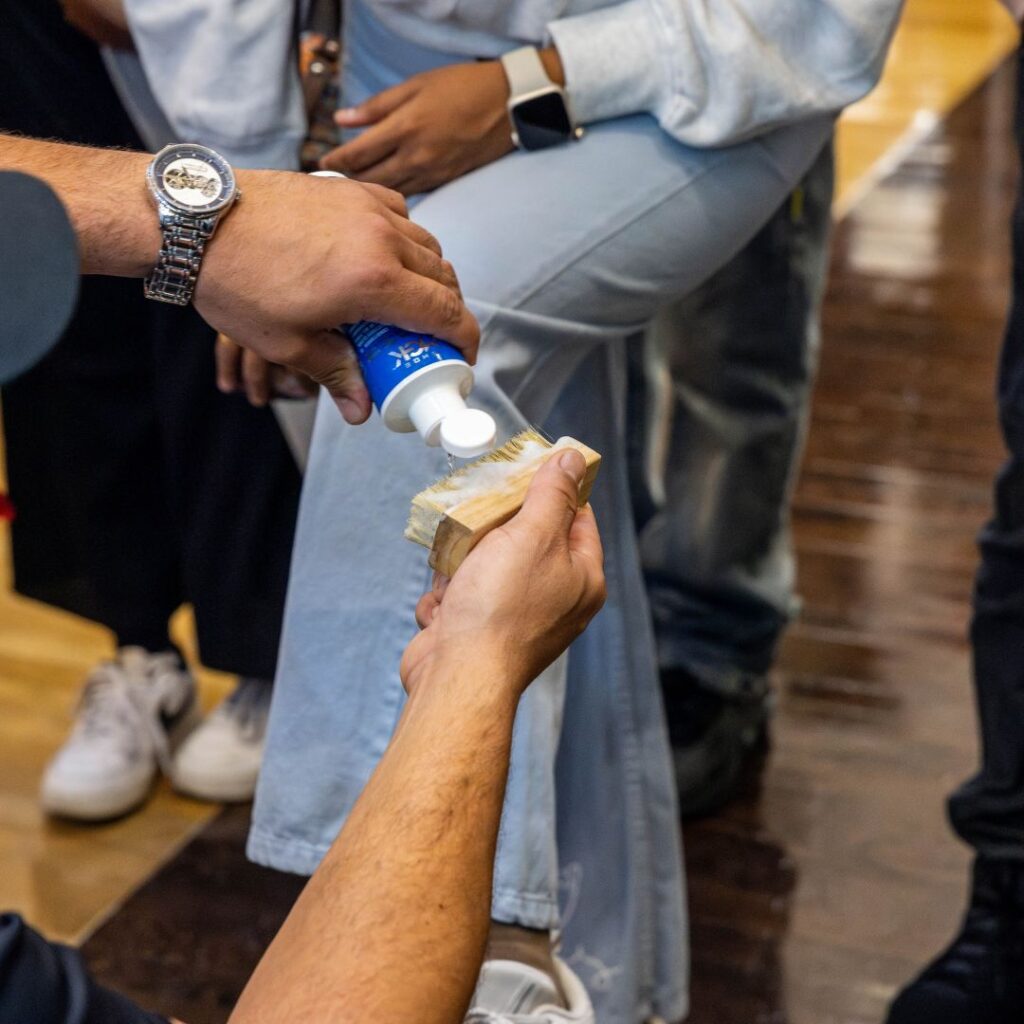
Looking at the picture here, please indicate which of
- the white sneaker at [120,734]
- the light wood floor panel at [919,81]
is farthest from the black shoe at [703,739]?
the light wood floor panel at [919,81]

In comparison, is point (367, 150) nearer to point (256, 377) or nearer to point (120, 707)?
point (256, 377)

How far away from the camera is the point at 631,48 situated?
110 cm

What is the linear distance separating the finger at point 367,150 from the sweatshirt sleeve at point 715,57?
134 millimetres

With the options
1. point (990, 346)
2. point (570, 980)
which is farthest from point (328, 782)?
point (990, 346)

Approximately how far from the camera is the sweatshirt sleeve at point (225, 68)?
1144 mm

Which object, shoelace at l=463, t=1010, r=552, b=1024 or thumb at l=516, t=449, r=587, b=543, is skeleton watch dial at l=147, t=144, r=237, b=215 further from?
shoelace at l=463, t=1010, r=552, b=1024

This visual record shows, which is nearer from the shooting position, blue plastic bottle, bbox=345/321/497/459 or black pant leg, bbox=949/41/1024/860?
blue plastic bottle, bbox=345/321/497/459

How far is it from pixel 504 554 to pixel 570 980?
0.43 meters

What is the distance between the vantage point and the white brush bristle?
33.1 inches

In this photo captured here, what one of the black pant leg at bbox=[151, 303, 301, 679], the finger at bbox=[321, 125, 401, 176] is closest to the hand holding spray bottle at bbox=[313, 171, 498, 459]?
the finger at bbox=[321, 125, 401, 176]

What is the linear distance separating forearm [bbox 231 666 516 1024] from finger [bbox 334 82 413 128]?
522mm

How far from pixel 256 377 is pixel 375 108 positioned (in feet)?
0.74

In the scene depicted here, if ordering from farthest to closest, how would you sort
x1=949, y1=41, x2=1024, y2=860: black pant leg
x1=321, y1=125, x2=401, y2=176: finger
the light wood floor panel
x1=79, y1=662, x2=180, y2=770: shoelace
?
the light wood floor panel
x1=79, y1=662, x2=180, y2=770: shoelace
x1=949, y1=41, x2=1024, y2=860: black pant leg
x1=321, y1=125, x2=401, y2=176: finger

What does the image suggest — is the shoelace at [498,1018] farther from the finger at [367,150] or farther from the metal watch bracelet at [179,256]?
the finger at [367,150]
